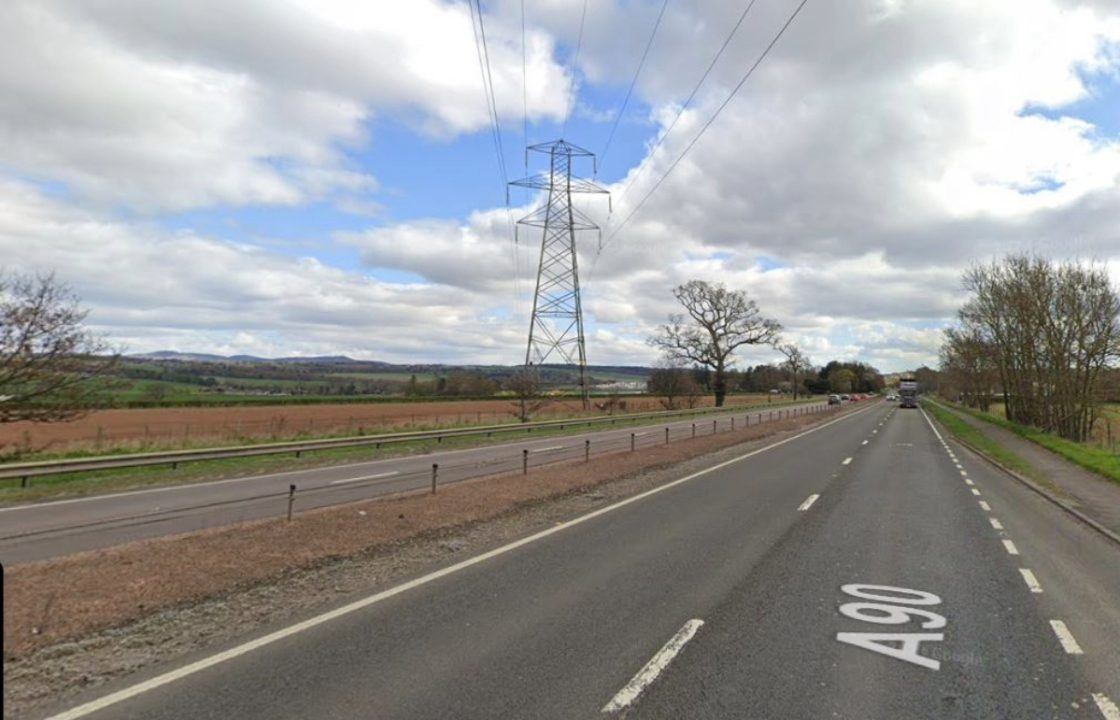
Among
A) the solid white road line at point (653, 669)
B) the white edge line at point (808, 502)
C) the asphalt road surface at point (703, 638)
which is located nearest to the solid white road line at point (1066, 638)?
the asphalt road surface at point (703, 638)

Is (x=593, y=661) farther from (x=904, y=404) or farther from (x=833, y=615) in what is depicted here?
(x=904, y=404)

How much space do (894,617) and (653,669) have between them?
2798 mm

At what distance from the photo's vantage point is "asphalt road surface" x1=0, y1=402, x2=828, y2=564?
1049cm

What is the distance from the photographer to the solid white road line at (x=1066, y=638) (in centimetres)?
555

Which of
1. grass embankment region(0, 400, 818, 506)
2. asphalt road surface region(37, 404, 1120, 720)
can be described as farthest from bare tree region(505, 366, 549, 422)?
asphalt road surface region(37, 404, 1120, 720)

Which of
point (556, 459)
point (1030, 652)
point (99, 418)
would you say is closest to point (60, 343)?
point (556, 459)

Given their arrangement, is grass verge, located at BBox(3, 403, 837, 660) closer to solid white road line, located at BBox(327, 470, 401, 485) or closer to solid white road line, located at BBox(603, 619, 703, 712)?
solid white road line, located at BBox(603, 619, 703, 712)

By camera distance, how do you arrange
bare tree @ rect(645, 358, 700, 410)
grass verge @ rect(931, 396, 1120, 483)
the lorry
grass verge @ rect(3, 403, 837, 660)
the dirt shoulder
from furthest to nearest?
the lorry < bare tree @ rect(645, 358, 700, 410) < grass verge @ rect(931, 396, 1120, 483) < the dirt shoulder < grass verge @ rect(3, 403, 837, 660)

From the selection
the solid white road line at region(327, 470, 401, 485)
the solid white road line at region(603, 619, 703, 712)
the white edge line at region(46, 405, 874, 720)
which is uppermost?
the solid white road line at region(603, 619, 703, 712)

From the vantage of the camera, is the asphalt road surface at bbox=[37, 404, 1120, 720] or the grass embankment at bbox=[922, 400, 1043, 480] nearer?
the asphalt road surface at bbox=[37, 404, 1120, 720]

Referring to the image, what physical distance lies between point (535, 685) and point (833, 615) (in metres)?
3.18

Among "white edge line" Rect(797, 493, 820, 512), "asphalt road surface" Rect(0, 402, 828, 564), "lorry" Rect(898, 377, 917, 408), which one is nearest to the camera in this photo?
"asphalt road surface" Rect(0, 402, 828, 564)

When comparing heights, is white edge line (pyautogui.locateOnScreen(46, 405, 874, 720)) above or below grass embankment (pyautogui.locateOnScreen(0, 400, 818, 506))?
above

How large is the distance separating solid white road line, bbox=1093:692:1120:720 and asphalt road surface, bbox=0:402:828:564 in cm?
1136
